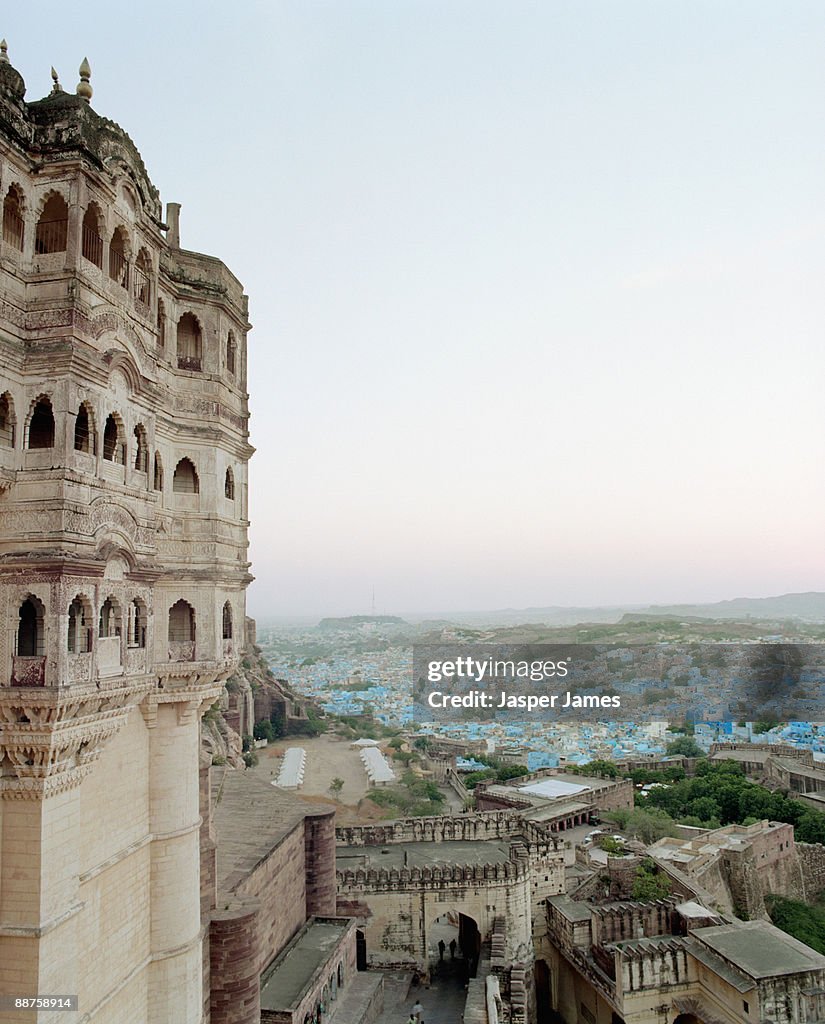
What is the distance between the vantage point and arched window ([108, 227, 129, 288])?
527 inches

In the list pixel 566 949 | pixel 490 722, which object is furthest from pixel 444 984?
pixel 490 722

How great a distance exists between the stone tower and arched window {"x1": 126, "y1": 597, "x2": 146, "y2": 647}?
0.17 ft

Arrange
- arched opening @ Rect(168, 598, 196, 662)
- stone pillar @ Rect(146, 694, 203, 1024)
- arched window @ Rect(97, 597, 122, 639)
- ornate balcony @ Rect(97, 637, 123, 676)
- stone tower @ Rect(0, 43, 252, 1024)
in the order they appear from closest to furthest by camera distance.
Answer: stone tower @ Rect(0, 43, 252, 1024), ornate balcony @ Rect(97, 637, 123, 676), arched window @ Rect(97, 597, 122, 639), stone pillar @ Rect(146, 694, 203, 1024), arched opening @ Rect(168, 598, 196, 662)

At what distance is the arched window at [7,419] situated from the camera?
36.8 feet

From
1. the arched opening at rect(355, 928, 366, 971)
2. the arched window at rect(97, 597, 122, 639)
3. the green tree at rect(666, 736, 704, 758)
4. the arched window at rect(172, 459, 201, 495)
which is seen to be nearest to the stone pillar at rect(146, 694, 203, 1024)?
the arched window at rect(97, 597, 122, 639)

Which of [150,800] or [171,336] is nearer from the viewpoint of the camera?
[150,800]

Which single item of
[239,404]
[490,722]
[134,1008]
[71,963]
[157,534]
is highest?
[239,404]

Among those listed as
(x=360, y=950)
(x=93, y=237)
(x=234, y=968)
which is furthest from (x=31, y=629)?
(x=360, y=950)

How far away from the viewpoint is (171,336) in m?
15.3

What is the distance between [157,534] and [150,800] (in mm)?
4499

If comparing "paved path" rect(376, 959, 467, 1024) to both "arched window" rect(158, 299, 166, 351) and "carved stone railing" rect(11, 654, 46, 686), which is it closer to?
"carved stone railing" rect(11, 654, 46, 686)

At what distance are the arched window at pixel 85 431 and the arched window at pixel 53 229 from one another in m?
2.43

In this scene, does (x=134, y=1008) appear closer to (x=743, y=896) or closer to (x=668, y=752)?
(x=743, y=896)

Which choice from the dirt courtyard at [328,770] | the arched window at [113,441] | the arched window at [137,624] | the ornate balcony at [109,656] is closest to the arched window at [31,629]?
the ornate balcony at [109,656]
